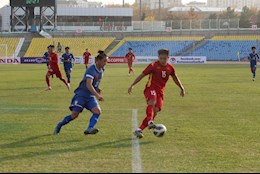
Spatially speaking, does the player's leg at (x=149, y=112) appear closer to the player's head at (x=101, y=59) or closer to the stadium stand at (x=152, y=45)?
the player's head at (x=101, y=59)

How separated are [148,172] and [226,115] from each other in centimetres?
670

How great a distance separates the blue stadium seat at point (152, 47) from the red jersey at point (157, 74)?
51348 mm

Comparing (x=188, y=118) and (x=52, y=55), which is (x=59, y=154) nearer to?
(x=188, y=118)

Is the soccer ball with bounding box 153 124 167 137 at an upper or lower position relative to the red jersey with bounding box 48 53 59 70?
lower

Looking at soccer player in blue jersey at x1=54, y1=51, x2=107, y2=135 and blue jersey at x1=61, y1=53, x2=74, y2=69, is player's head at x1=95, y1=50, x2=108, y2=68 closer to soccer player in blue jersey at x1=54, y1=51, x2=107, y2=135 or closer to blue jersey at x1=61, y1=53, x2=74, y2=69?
soccer player in blue jersey at x1=54, y1=51, x2=107, y2=135

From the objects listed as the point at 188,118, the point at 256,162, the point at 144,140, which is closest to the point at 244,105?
the point at 188,118

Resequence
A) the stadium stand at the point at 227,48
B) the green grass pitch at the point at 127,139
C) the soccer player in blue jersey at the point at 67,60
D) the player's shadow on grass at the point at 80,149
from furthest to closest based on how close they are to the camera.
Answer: the stadium stand at the point at 227,48 < the soccer player in blue jersey at the point at 67,60 < the player's shadow on grass at the point at 80,149 < the green grass pitch at the point at 127,139

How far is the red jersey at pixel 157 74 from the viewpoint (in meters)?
9.52

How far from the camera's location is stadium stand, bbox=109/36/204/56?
61469 millimetres

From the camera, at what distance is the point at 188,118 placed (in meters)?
12.2

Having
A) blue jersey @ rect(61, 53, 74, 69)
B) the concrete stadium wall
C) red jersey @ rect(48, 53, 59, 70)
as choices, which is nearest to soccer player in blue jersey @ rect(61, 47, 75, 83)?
blue jersey @ rect(61, 53, 74, 69)

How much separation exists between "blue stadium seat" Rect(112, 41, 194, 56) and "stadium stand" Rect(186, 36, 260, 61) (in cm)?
184

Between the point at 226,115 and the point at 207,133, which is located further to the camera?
the point at 226,115

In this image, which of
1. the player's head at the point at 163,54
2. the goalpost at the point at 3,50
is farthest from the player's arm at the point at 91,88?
the goalpost at the point at 3,50
